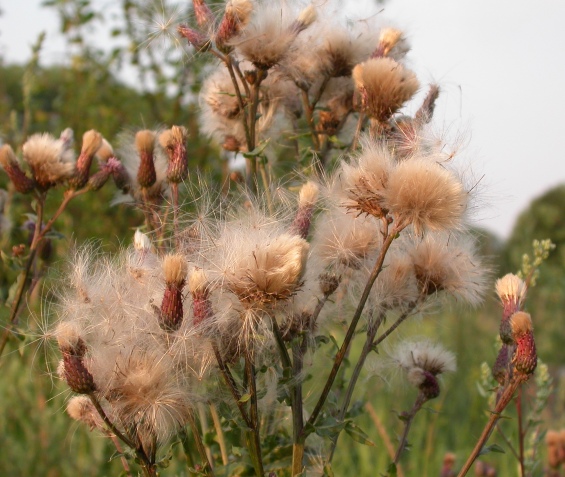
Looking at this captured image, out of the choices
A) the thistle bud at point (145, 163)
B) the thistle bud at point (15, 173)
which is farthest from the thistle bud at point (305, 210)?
the thistle bud at point (15, 173)

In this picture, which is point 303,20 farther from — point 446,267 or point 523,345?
point 523,345

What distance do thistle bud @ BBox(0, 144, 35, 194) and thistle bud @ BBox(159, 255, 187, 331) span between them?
0.72m

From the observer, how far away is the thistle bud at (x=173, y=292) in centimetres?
122

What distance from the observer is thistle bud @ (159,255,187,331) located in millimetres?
1222

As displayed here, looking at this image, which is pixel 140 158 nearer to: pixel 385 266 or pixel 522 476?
pixel 385 266

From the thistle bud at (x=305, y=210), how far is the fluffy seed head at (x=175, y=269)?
8.8 inches

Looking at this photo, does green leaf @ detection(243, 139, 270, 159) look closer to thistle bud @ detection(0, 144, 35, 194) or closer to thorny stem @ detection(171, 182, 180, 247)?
thorny stem @ detection(171, 182, 180, 247)

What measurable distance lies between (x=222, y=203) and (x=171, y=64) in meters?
3.62

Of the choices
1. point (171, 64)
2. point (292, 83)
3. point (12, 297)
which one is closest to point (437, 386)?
point (292, 83)

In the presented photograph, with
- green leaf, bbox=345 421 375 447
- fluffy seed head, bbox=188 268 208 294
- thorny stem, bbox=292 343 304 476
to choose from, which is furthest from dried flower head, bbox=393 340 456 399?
fluffy seed head, bbox=188 268 208 294

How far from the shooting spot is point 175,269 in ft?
4.00

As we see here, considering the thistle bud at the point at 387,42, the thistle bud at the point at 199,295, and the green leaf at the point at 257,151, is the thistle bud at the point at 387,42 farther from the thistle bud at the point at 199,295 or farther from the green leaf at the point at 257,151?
the thistle bud at the point at 199,295

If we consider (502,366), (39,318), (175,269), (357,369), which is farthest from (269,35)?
(39,318)

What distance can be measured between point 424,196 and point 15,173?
106 centimetres
